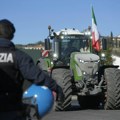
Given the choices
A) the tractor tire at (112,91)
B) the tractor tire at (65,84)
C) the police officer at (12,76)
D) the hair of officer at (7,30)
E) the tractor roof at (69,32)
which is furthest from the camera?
the tractor roof at (69,32)

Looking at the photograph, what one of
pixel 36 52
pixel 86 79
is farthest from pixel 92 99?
pixel 36 52

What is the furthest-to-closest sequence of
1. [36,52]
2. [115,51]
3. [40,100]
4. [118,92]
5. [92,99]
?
[115,51]
[36,52]
[92,99]
[118,92]
[40,100]

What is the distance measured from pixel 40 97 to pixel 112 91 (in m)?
9.12

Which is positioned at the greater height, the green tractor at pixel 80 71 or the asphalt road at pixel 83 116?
the green tractor at pixel 80 71

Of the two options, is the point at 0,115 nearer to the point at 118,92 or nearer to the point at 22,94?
the point at 22,94

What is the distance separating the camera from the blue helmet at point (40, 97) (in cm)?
544

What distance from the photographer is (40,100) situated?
17.9ft

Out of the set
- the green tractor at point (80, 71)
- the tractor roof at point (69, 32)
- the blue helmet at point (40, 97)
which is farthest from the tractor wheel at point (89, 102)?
the blue helmet at point (40, 97)

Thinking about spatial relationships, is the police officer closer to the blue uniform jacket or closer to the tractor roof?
the blue uniform jacket

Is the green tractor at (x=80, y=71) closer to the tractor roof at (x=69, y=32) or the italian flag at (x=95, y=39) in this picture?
the tractor roof at (x=69, y=32)

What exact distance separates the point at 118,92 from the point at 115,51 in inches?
2317

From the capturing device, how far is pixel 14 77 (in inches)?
199

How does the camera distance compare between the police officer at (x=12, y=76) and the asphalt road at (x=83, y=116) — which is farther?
the asphalt road at (x=83, y=116)

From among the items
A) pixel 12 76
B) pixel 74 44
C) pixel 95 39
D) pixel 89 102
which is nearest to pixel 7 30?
pixel 12 76
